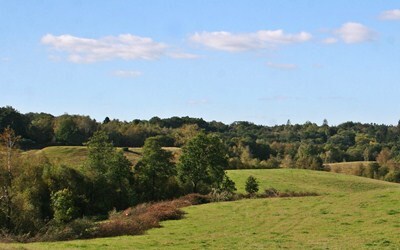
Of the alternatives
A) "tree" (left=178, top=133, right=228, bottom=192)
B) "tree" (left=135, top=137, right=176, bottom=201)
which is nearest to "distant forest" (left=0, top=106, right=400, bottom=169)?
"tree" (left=178, top=133, right=228, bottom=192)

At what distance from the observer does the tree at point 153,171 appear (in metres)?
76.5

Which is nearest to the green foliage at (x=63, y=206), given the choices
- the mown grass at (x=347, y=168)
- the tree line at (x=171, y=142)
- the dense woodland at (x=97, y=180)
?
the dense woodland at (x=97, y=180)

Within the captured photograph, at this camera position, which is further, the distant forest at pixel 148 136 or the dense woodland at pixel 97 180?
the distant forest at pixel 148 136

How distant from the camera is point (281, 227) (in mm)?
38156

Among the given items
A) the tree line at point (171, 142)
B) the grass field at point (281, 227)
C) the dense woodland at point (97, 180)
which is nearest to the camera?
the grass field at point (281, 227)

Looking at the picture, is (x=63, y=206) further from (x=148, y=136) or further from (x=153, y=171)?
(x=148, y=136)

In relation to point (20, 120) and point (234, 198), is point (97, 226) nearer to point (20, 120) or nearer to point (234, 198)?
point (234, 198)

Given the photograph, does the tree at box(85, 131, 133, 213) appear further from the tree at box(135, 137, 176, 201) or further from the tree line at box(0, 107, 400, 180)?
the tree line at box(0, 107, 400, 180)

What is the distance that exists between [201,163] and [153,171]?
703cm

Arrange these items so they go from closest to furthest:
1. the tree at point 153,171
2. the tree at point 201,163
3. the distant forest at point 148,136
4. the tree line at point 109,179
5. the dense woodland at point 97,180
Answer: the dense woodland at point 97,180
the tree line at point 109,179
the tree at point 153,171
the tree at point 201,163
the distant forest at point 148,136

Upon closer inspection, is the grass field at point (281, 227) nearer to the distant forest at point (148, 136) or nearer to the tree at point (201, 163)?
the tree at point (201, 163)

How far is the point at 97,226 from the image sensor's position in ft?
135

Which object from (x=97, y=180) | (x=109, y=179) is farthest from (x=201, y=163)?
(x=97, y=180)

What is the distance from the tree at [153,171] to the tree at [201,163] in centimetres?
241
